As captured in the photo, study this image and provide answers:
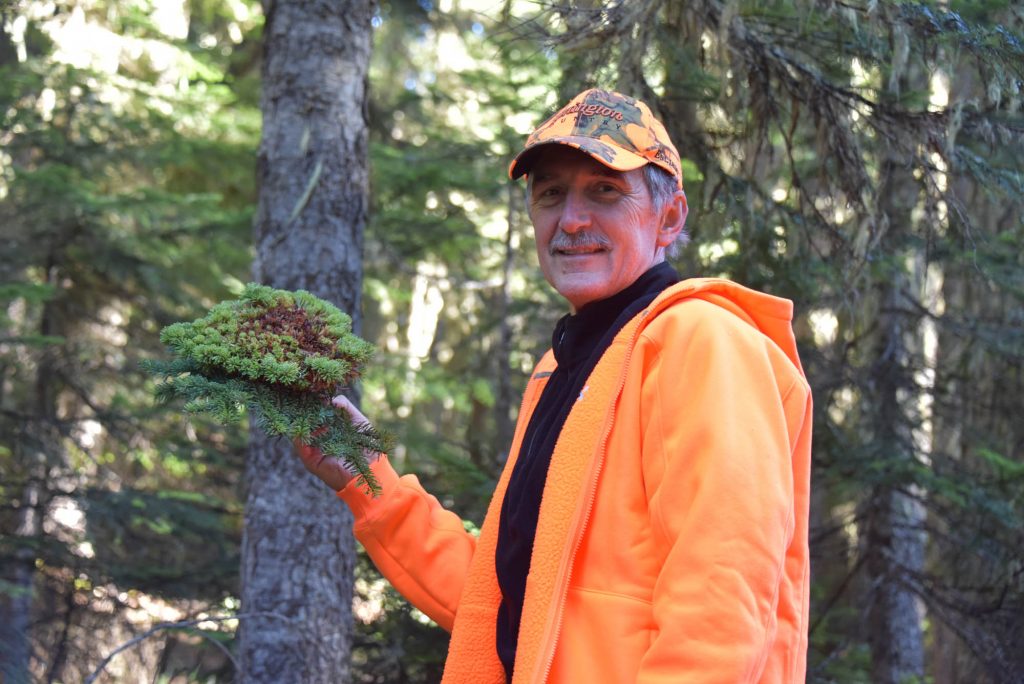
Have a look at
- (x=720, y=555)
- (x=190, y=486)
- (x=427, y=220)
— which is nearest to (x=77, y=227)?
(x=427, y=220)

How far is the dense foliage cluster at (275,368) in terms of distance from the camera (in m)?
2.45

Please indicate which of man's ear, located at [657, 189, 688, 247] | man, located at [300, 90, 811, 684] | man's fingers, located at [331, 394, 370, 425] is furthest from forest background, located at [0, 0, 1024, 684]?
man's ear, located at [657, 189, 688, 247]

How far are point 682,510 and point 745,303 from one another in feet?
1.78

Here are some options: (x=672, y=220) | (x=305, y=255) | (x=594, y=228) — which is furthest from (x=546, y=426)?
(x=305, y=255)

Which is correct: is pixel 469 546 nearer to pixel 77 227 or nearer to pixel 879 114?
pixel 879 114

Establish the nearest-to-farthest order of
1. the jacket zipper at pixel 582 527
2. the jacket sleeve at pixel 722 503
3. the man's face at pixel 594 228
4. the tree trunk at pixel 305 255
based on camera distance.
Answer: the jacket sleeve at pixel 722 503, the jacket zipper at pixel 582 527, the man's face at pixel 594 228, the tree trunk at pixel 305 255

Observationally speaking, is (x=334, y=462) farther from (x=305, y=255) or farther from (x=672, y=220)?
(x=305, y=255)

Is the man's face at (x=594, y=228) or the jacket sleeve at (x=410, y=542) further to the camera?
the jacket sleeve at (x=410, y=542)

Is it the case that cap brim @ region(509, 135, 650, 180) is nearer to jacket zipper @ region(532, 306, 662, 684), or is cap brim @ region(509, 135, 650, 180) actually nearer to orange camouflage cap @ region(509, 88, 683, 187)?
orange camouflage cap @ region(509, 88, 683, 187)

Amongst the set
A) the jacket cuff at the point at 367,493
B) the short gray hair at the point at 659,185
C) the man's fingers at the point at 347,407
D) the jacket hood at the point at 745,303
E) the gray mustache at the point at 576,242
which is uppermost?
the short gray hair at the point at 659,185

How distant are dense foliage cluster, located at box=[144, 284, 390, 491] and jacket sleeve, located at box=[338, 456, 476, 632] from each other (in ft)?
0.53

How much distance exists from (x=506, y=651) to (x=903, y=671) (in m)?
6.85

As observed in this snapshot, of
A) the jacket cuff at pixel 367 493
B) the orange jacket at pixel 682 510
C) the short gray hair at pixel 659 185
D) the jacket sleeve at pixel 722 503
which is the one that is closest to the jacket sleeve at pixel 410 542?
the jacket cuff at pixel 367 493

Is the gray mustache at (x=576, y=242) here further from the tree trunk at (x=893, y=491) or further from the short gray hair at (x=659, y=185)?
the tree trunk at (x=893, y=491)
